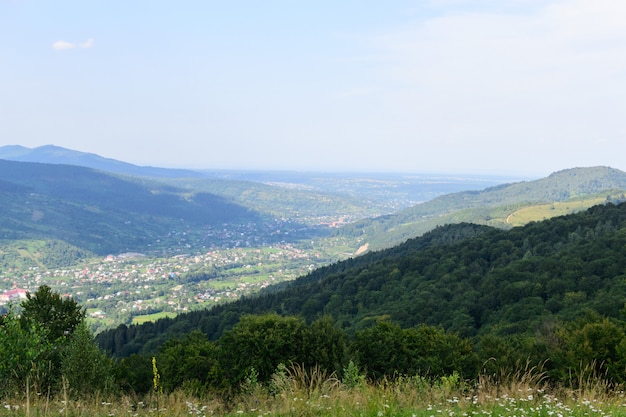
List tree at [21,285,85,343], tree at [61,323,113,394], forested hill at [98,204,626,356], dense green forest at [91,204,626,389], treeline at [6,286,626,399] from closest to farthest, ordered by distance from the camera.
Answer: tree at [61,323,113,394], treeline at [6,286,626,399], dense green forest at [91,204,626,389], tree at [21,285,85,343], forested hill at [98,204,626,356]

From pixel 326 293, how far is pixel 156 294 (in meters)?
114

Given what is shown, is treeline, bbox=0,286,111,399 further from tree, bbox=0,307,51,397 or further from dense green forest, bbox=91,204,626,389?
dense green forest, bbox=91,204,626,389

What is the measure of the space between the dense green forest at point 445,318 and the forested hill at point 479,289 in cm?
29

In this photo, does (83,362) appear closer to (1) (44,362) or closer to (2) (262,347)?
(1) (44,362)

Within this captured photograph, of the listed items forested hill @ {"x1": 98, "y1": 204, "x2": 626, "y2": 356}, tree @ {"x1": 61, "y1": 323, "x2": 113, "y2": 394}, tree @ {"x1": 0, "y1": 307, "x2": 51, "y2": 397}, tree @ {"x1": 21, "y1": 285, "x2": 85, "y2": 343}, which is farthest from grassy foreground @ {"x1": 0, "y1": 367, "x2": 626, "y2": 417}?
forested hill @ {"x1": 98, "y1": 204, "x2": 626, "y2": 356}

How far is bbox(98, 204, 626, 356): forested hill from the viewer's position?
5950cm

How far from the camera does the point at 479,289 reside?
76750 mm

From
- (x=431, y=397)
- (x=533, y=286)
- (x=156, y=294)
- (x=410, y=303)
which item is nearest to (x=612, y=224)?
(x=533, y=286)

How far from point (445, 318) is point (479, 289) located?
13093 millimetres

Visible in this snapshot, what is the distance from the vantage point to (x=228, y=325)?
295 ft

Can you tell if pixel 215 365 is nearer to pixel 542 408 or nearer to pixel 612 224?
pixel 542 408

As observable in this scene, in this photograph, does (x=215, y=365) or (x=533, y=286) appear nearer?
(x=215, y=365)

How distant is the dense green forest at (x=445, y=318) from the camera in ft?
98.4

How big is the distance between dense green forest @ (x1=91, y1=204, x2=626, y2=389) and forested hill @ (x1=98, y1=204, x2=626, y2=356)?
0.94 ft
